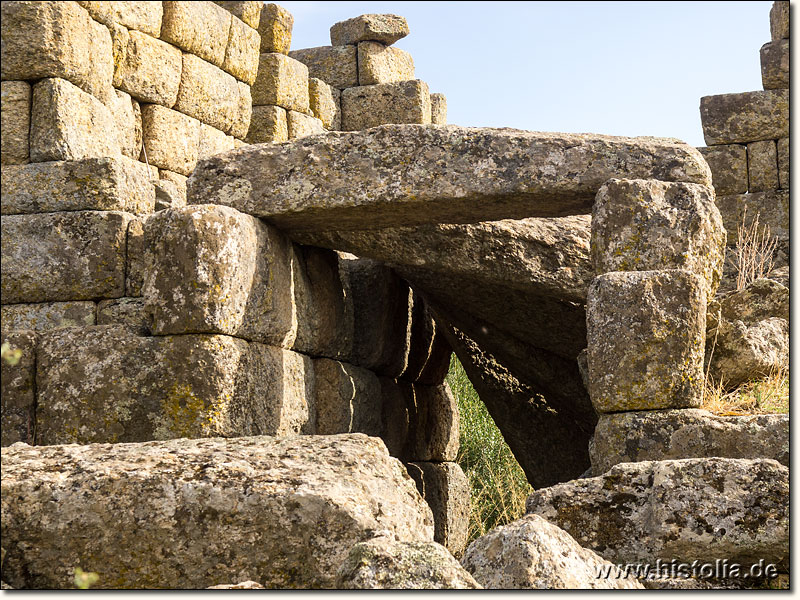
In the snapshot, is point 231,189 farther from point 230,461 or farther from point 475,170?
point 230,461

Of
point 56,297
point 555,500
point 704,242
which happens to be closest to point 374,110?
point 56,297

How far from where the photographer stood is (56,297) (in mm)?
6551

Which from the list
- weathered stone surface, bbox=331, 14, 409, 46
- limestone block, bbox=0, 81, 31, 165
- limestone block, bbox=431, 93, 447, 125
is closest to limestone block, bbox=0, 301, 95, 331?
limestone block, bbox=0, 81, 31, 165

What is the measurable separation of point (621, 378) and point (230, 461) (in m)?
2.14

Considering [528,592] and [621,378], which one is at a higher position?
[621,378]

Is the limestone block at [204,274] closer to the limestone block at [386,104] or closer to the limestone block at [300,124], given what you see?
the limestone block at [300,124]

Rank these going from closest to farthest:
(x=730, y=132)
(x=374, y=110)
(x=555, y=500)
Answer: (x=555, y=500)
(x=730, y=132)
(x=374, y=110)

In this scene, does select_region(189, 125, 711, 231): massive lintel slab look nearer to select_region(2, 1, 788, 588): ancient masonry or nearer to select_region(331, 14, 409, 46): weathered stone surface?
select_region(2, 1, 788, 588): ancient masonry

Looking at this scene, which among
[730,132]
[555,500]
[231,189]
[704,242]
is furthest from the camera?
[730,132]

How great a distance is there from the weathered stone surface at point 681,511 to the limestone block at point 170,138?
16.9 feet

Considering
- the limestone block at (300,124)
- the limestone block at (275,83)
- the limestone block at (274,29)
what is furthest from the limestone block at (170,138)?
the limestone block at (274,29)

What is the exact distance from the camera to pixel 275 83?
398 inches

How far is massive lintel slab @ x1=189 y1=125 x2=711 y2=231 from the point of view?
18.0 feet

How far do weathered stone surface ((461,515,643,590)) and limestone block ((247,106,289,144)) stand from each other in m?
7.16
